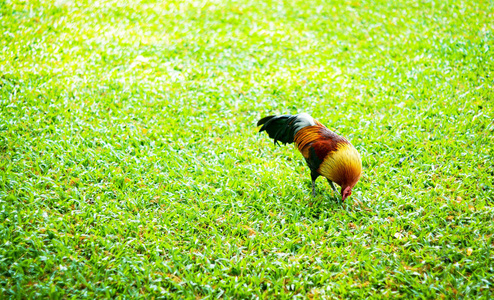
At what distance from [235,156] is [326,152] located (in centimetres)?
133

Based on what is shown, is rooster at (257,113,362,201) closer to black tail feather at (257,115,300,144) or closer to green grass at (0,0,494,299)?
black tail feather at (257,115,300,144)

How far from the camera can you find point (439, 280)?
121 inches

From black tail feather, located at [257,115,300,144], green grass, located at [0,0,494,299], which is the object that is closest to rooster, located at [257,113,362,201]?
black tail feather, located at [257,115,300,144]

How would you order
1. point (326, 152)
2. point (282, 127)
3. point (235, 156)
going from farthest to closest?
point (235, 156)
point (282, 127)
point (326, 152)

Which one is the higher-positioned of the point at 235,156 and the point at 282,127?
the point at 282,127

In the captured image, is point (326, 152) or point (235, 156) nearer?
point (326, 152)

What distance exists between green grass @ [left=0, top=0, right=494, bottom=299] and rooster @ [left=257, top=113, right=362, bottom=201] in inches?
14.5

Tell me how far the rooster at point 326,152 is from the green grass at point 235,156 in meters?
0.37

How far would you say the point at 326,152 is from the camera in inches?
145

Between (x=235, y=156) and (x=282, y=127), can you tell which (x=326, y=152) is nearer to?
(x=282, y=127)

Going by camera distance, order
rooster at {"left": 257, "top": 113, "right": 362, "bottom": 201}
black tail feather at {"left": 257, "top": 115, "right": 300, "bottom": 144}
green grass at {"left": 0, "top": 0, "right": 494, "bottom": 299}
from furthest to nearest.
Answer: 1. black tail feather at {"left": 257, "top": 115, "right": 300, "bottom": 144}
2. rooster at {"left": 257, "top": 113, "right": 362, "bottom": 201}
3. green grass at {"left": 0, "top": 0, "right": 494, "bottom": 299}

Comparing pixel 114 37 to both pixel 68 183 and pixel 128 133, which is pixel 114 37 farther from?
pixel 68 183

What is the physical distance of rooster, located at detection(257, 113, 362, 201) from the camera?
11.9 ft

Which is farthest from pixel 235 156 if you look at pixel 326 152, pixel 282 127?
pixel 326 152
